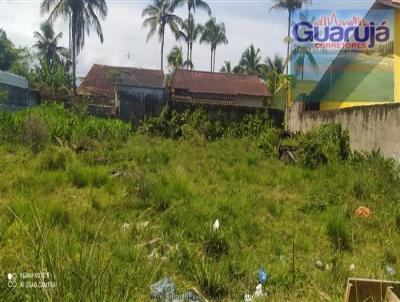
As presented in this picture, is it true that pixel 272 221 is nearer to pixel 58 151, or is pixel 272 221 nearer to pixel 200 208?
pixel 200 208

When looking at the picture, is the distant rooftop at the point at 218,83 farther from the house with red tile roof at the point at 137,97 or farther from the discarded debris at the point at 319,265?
the discarded debris at the point at 319,265

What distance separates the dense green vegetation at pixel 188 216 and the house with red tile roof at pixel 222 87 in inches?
585

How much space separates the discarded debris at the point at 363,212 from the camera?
18.2 feet

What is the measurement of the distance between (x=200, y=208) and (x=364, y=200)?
9.46 feet

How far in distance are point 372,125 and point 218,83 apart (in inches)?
758

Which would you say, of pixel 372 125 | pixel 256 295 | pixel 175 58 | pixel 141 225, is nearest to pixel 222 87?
pixel 175 58

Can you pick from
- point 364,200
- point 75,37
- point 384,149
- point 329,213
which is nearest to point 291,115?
point 384,149

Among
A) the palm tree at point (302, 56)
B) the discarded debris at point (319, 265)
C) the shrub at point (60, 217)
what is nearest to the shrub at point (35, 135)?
the shrub at point (60, 217)

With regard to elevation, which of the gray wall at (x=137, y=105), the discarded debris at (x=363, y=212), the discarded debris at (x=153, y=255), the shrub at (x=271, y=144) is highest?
the gray wall at (x=137, y=105)

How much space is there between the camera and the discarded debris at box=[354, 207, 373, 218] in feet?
18.2

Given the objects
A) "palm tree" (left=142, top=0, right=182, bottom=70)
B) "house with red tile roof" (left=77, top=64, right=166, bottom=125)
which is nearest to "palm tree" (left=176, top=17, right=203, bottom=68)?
"palm tree" (left=142, top=0, right=182, bottom=70)

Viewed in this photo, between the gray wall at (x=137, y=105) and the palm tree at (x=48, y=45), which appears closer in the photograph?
the gray wall at (x=137, y=105)

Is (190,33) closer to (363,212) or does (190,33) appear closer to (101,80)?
(101,80)

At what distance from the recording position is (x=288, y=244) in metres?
4.63
